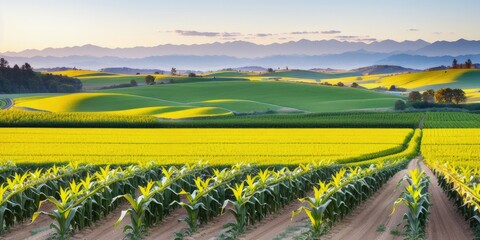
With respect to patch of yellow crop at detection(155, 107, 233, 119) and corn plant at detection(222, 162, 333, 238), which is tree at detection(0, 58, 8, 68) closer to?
patch of yellow crop at detection(155, 107, 233, 119)

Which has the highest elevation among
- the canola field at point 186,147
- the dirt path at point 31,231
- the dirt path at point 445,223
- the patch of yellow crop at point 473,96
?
the dirt path at point 31,231

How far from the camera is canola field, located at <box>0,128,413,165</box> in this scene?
32156 mm

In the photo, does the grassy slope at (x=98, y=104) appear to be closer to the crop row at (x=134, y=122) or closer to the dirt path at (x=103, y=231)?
the crop row at (x=134, y=122)

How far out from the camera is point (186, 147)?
40281 mm

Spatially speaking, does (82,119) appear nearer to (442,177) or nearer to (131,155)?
(131,155)

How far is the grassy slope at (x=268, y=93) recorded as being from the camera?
454ft

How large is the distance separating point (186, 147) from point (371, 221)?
2426cm

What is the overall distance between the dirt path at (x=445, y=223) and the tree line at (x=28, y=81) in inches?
5795

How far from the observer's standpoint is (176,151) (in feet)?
123

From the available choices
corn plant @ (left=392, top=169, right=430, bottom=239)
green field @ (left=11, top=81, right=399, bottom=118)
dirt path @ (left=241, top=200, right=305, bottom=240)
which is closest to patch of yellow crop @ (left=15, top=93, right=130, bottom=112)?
green field @ (left=11, top=81, right=399, bottom=118)

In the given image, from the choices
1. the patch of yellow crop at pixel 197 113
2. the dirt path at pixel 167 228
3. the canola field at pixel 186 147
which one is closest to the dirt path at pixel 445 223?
the dirt path at pixel 167 228

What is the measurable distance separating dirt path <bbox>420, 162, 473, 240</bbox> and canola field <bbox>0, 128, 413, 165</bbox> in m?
7.50

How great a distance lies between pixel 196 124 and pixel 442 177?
45431 mm

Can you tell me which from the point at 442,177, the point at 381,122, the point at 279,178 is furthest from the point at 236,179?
the point at 381,122
